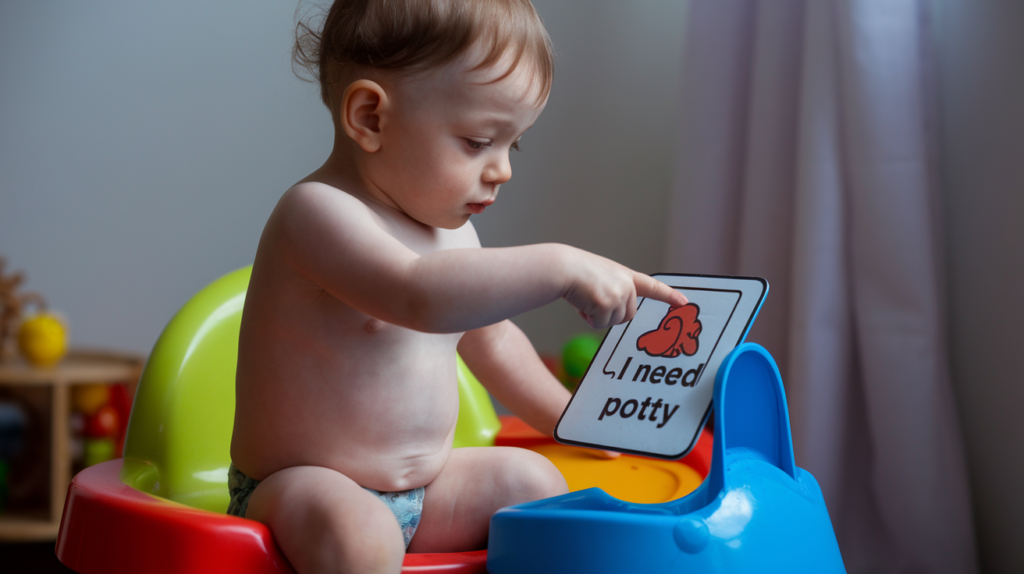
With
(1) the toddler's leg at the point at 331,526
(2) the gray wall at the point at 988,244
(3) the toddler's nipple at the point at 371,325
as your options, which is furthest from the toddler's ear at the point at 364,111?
(2) the gray wall at the point at 988,244

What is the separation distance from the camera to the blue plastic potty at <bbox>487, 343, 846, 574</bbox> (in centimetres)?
41

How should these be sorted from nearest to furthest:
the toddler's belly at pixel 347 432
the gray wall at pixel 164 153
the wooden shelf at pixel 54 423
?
the toddler's belly at pixel 347 432 < the wooden shelf at pixel 54 423 < the gray wall at pixel 164 153

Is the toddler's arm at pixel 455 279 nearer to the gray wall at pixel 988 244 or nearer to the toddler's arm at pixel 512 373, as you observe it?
the toddler's arm at pixel 512 373

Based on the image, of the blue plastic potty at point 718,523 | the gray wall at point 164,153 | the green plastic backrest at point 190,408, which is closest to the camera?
the blue plastic potty at point 718,523

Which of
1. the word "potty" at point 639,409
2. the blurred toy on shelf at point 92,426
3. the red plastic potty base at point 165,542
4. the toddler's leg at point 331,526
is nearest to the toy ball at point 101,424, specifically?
the blurred toy on shelf at point 92,426

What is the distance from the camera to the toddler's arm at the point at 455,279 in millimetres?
432

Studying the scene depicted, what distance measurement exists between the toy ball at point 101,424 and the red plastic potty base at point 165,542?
A: 1.04 m

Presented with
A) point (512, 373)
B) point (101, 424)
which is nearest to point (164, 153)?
point (101, 424)

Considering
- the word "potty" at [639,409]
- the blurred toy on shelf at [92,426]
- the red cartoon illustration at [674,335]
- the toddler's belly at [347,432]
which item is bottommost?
the blurred toy on shelf at [92,426]

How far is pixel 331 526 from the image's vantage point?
1.43 ft

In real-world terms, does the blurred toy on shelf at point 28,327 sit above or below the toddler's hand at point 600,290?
below

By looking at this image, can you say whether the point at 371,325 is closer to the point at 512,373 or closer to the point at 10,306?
the point at 512,373

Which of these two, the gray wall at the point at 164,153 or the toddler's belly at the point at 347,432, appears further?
the gray wall at the point at 164,153

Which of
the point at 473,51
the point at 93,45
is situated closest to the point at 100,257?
the point at 93,45
